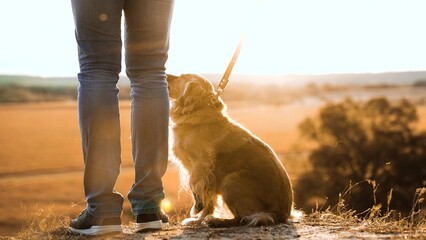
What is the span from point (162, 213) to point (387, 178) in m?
26.8

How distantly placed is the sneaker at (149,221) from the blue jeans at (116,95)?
1.6 inches

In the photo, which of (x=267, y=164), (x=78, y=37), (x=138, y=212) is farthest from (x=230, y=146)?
(x=78, y=37)

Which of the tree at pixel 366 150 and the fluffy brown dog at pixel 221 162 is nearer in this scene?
the fluffy brown dog at pixel 221 162

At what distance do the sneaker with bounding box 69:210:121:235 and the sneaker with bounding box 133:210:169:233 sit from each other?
142mm

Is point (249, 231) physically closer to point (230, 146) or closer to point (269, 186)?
point (269, 186)

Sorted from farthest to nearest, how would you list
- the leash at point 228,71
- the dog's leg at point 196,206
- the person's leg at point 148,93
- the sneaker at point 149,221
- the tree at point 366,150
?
→ 1. the tree at point 366,150
2. the dog's leg at point 196,206
3. the leash at point 228,71
4. the sneaker at point 149,221
5. the person's leg at point 148,93

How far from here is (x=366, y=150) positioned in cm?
2989

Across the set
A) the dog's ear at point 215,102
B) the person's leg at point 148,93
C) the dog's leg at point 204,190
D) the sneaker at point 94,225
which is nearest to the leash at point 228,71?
the dog's ear at point 215,102

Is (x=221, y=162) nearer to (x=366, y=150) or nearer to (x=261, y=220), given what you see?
(x=261, y=220)

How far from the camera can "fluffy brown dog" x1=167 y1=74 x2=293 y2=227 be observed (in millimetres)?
4141

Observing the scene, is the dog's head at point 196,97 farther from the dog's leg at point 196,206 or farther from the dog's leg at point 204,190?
the dog's leg at point 196,206

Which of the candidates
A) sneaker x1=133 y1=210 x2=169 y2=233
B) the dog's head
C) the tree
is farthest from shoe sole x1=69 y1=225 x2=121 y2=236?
the tree

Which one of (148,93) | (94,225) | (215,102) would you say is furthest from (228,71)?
(94,225)

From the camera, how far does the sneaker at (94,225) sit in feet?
11.3
